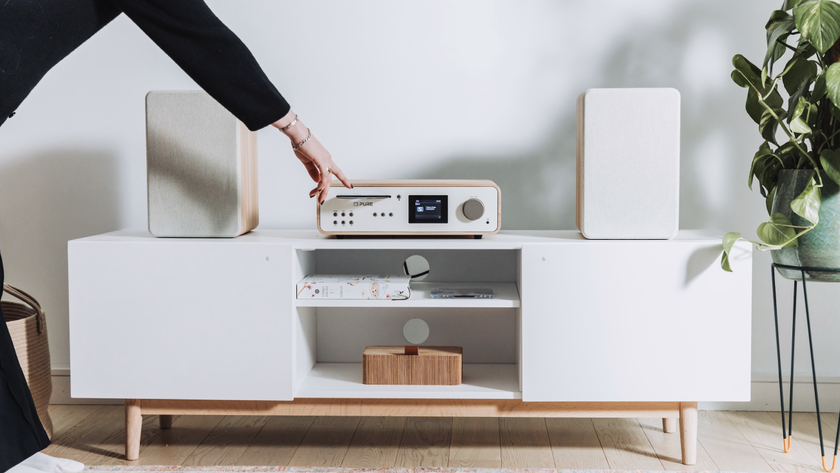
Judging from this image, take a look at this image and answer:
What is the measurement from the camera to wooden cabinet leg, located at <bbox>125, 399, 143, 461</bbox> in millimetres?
1463

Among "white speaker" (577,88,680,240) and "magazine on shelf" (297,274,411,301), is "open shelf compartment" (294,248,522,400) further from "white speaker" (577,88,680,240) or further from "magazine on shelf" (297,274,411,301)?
"white speaker" (577,88,680,240)

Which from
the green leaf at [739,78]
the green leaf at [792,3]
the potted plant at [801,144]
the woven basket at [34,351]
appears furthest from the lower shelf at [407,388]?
the green leaf at [792,3]

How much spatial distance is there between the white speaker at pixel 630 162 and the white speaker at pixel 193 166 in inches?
32.0

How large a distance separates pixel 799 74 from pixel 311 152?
111 cm

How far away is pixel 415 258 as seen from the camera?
172 cm

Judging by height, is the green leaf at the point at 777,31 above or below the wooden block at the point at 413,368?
above

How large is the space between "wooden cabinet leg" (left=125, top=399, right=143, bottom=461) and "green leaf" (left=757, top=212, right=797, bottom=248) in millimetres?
1466

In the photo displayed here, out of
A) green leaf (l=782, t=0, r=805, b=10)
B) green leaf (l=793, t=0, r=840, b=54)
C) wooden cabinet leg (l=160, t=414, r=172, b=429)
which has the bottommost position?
wooden cabinet leg (l=160, t=414, r=172, b=429)

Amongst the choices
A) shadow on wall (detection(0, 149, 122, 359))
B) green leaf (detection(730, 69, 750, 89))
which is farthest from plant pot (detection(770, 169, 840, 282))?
shadow on wall (detection(0, 149, 122, 359))

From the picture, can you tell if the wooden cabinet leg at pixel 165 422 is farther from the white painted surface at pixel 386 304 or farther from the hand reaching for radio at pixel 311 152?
the hand reaching for radio at pixel 311 152

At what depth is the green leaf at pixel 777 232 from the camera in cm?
133

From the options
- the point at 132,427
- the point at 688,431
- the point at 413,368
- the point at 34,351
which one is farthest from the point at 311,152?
the point at 688,431

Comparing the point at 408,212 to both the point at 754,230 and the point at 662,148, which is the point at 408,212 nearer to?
the point at 662,148

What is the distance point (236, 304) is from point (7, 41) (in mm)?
845
